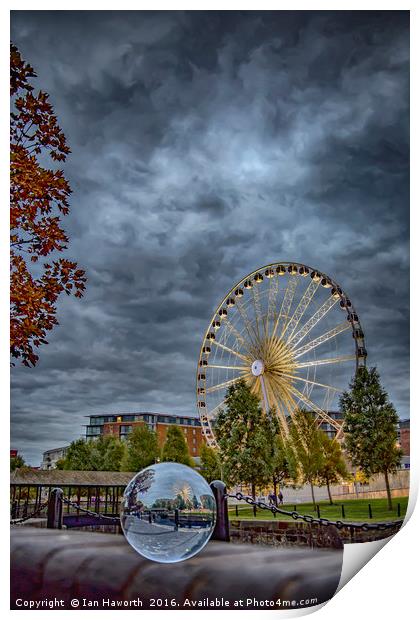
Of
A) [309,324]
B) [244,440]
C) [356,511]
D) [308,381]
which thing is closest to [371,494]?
[356,511]

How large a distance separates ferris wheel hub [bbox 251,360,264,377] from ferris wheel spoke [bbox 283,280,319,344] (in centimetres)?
109

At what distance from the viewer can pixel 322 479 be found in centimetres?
1712

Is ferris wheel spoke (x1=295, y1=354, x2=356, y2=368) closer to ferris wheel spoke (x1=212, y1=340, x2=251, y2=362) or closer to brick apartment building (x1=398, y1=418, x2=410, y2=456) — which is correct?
ferris wheel spoke (x1=212, y1=340, x2=251, y2=362)

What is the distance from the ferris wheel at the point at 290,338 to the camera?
18156mm

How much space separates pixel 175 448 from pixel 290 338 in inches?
234

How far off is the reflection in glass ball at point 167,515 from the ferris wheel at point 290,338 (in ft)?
33.2

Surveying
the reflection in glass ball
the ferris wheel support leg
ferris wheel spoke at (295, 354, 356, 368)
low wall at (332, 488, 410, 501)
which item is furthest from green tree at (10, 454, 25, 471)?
ferris wheel spoke at (295, 354, 356, 368)

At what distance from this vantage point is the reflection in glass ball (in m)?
7.31

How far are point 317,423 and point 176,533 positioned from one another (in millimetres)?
12487

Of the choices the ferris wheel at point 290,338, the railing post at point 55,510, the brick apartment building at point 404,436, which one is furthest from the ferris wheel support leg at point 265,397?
the railing post at point 55,510

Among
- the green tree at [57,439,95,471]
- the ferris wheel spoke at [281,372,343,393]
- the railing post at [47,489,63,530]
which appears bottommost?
the railing post at [47,489,63,530]

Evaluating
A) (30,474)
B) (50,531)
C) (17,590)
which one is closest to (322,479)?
(30,474)

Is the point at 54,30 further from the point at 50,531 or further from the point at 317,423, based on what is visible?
the point at 317,423

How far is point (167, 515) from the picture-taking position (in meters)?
7.38
